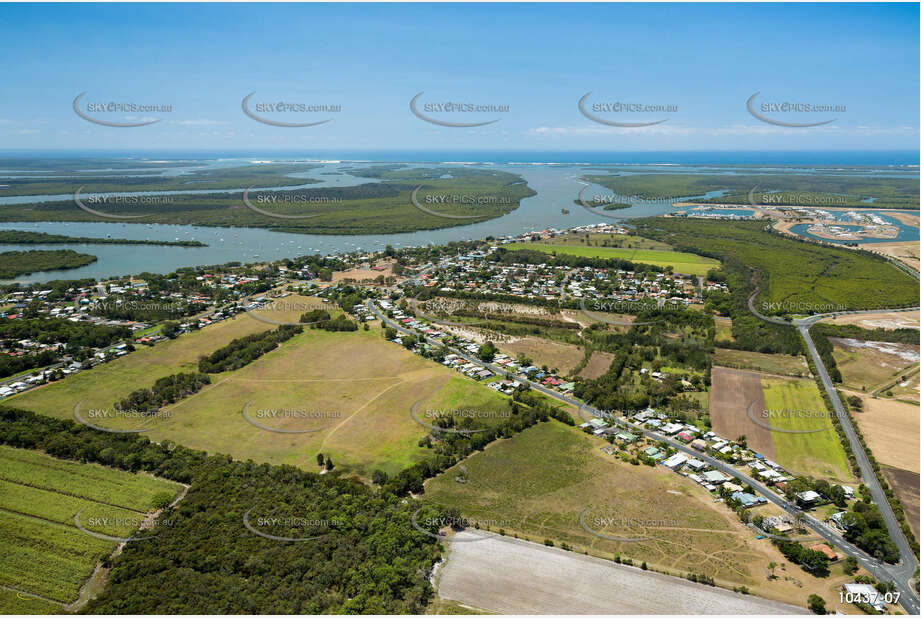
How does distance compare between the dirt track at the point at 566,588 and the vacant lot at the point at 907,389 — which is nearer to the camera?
the dirt track at the point at 566,588

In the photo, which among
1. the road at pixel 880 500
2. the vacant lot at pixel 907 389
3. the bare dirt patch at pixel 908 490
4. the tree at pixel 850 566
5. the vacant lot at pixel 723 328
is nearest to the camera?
the road at pixel 880 500

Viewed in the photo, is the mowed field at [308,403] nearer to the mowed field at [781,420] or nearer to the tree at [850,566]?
the mowed field at [781,420]

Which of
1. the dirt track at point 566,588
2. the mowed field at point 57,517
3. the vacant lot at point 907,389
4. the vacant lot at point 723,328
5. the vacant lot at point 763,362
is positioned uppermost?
the vacant lot at point 723,328

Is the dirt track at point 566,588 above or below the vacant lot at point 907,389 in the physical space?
below

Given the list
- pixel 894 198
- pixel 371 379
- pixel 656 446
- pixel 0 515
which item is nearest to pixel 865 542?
pixel 656 446

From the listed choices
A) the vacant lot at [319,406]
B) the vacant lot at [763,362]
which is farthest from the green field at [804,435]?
the vacant lot at [319,406]

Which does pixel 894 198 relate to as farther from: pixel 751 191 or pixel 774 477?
pixel 774 477
